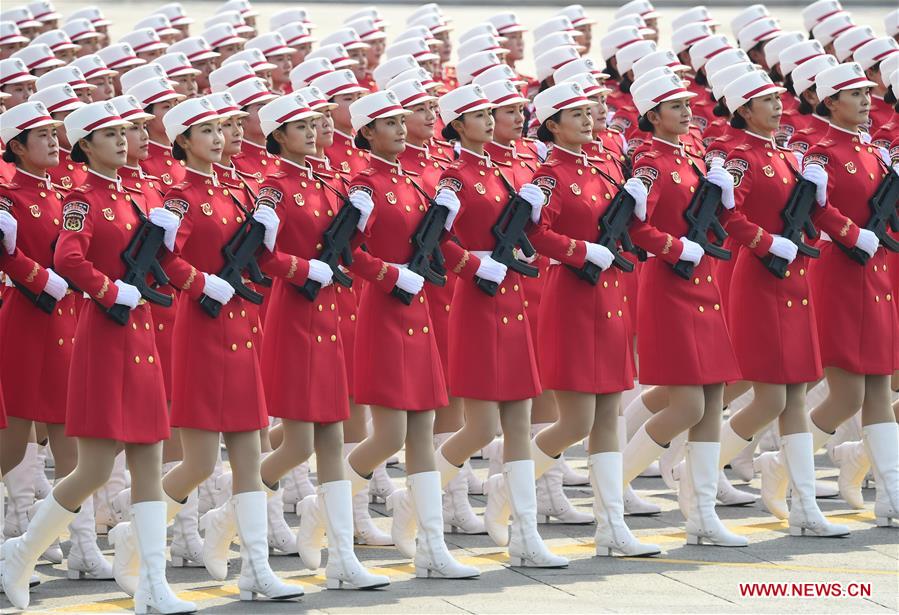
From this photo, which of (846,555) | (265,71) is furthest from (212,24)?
(846,555)

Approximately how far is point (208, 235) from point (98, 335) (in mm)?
721

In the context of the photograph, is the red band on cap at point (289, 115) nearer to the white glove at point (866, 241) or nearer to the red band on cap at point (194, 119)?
the red band on cap at point (194, 119)

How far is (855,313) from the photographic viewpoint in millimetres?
11484

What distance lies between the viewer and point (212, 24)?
15000 mm

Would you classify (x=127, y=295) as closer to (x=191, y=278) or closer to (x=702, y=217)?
(x=191, y=278)

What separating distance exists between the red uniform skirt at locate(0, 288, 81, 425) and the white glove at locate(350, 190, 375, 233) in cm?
163

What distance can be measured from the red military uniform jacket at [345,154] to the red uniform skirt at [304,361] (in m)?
2.25

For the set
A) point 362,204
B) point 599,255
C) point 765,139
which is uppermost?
point 765,139

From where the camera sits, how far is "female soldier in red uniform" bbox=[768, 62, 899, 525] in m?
11.4

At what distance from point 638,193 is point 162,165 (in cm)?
271

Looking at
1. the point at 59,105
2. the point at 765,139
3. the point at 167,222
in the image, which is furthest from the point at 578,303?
the point at 59,105

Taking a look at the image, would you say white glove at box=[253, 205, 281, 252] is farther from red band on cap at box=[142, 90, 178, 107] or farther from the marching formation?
red band on cap at box=[142, 90, 178, 107]

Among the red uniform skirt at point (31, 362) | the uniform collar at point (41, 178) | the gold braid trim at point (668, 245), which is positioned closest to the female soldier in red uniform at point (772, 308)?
the gold braid trim at point (668, 245)

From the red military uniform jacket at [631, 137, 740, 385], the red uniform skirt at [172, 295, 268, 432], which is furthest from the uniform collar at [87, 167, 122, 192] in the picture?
the red military uniform jacket at [631, 137, 740, 385]
